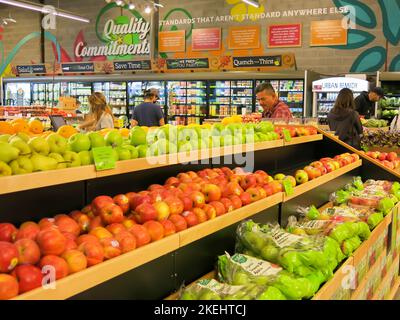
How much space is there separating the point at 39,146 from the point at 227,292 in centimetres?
101

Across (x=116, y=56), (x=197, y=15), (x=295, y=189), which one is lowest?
(x=295, y=189)

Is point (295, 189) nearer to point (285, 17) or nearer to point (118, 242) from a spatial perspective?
point (118, 242)

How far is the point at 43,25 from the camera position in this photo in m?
16.1

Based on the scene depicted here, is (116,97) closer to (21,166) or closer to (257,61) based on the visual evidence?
(257,61)

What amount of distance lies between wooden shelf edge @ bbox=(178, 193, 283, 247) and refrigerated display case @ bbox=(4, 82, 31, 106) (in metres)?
13.5

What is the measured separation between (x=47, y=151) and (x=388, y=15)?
11278 mm

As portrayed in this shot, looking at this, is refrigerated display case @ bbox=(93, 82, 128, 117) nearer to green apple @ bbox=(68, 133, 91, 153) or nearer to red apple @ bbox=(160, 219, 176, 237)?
green apple @ bbox=(68, 133, 91, 153)

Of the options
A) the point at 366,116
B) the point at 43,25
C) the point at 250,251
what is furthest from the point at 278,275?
the point at 43,25

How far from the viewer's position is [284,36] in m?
12.5

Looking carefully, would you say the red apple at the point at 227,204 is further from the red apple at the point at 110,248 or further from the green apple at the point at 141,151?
the red apple at the point at 110,248

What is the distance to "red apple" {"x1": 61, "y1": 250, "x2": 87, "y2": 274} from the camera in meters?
1.55

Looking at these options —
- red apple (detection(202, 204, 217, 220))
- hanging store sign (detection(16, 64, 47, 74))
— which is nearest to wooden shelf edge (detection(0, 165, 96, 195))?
red apple (detection(202, 204, 217, 220))

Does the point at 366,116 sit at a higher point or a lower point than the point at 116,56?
lower

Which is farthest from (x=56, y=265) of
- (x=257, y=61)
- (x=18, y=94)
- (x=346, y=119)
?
(x=18, y=94)
